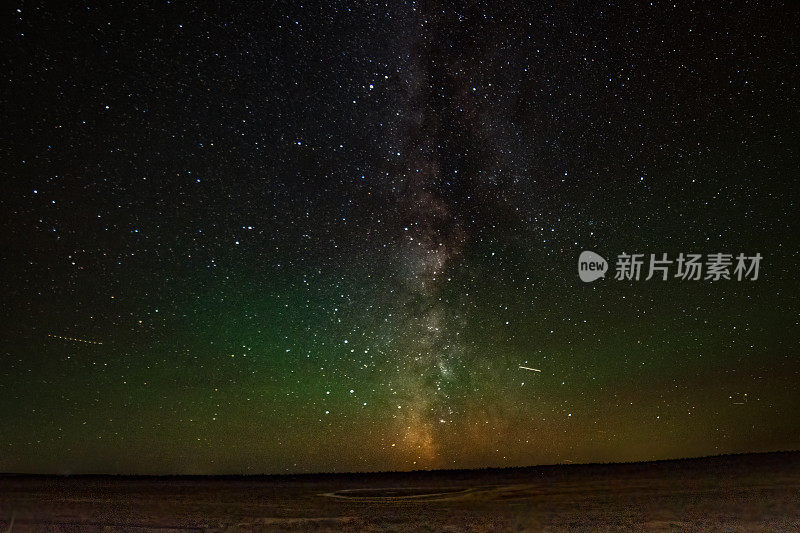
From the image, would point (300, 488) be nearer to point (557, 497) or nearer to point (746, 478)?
point (557, 497)

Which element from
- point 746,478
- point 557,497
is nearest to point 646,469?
point 746,478

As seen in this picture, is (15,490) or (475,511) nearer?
(475,511)

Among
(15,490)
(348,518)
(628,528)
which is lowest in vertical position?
(15,490)

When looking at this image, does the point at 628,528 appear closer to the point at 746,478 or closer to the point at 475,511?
the point at 475,511

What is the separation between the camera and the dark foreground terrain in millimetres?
3955

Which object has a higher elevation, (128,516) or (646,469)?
(646,469)

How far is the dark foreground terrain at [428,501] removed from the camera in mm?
3955

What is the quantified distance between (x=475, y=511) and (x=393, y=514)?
679mm

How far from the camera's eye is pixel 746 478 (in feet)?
17.0

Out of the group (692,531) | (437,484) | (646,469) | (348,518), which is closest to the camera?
(692,531)

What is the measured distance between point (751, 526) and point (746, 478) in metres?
1.66

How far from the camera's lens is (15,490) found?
16.2 feet

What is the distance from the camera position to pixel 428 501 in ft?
15.0

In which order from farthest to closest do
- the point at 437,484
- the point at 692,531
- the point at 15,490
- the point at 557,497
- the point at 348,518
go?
the point at 437,484 < the point at 15,490 < the point at 557,497 < the point at 348,518 < the point at 692,531
